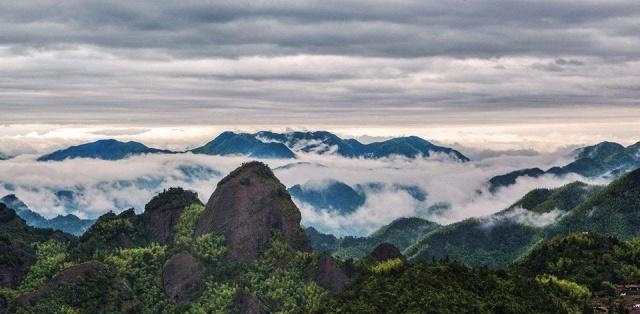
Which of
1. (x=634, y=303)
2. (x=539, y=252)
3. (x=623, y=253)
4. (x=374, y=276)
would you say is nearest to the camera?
(x=634, y=303)

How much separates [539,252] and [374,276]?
221 ft

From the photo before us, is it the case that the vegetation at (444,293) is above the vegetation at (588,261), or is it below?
above

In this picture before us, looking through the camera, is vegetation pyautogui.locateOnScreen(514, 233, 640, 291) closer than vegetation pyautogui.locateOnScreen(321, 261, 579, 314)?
No

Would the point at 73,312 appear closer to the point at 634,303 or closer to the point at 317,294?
the point at 317,294

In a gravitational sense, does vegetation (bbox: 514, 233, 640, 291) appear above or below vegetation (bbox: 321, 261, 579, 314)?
Answer: below

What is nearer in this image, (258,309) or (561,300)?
(561,300)

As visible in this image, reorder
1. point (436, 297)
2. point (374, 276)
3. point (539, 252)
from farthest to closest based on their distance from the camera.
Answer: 1. point (539, 252)
2. point (374, 276)
3. point (436, 297)

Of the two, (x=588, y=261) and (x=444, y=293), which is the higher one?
(x=444, y=293)

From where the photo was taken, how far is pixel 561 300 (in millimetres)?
113875

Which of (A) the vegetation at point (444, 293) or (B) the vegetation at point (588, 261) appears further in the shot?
(B) the vegetation at point (588, 261)

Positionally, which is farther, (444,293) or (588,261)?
(588,261)

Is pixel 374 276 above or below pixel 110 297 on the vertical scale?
above

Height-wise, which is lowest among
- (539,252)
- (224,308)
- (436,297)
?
(224,308)

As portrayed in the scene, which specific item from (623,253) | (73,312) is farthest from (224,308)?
(623,253)
